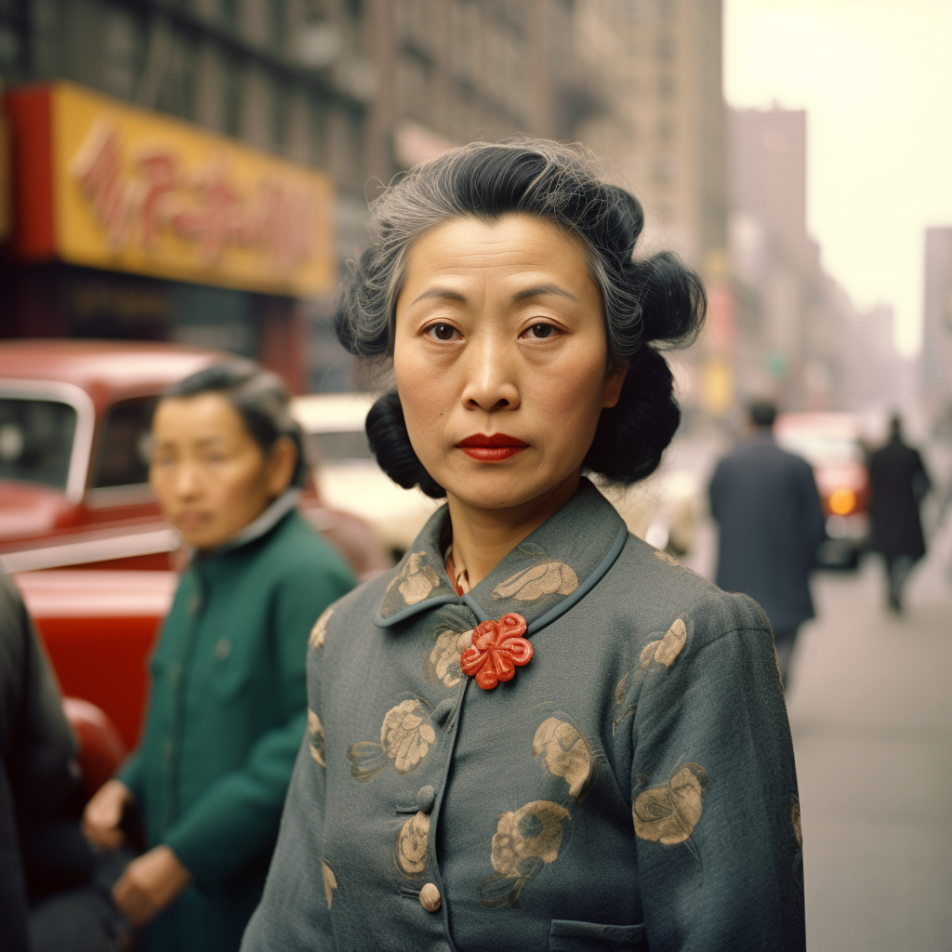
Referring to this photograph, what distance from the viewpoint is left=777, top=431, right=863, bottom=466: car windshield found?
11.6 meters

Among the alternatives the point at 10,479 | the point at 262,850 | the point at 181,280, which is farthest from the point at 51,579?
the point at 181,280

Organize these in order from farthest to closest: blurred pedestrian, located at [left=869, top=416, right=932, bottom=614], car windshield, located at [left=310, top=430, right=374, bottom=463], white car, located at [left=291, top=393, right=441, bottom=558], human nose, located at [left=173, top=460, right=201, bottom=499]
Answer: blurred pedestrian, located at [left=869, top=416, right=932, bottom=614] < car windshield, located at [left=310, top=430, right=374, bottom=463] < white car, located at [left=291, top=393, right=441, bottom=558] < human nose, located at [left=173, top=460, right=201, bottom=499]

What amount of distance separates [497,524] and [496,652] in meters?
0.18

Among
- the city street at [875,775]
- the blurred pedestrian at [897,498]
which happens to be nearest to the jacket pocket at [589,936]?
the city street at [875,775]

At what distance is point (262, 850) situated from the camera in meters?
2.06

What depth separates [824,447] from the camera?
1184 cm

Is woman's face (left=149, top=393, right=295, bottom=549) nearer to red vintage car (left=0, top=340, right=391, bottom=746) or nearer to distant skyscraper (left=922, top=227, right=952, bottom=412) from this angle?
red vintage car (left=0, top=340, right=391, bottom=746)

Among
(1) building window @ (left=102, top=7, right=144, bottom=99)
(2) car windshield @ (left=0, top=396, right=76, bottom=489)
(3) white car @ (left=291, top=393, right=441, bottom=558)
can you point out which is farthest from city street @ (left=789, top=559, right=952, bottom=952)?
(1) building window @ (left=102, top=7, right=144, bottom=99)

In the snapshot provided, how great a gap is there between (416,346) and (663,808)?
0.58 m

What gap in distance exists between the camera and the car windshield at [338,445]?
7500 millimetres

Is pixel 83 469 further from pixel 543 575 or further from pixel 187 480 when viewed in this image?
pixel 543 575

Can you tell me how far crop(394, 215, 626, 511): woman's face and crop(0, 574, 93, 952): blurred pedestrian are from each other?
3.46 ft

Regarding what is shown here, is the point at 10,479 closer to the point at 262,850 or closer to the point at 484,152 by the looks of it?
the point at 262,850

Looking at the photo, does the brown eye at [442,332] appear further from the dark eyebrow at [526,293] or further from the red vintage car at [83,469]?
the red vintage car at [83,469]
